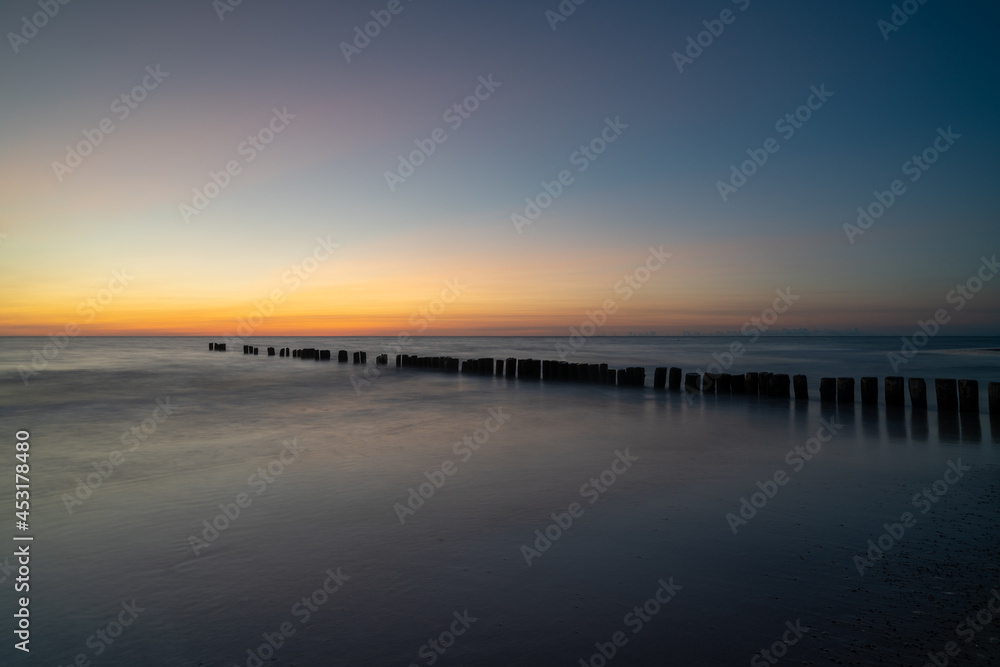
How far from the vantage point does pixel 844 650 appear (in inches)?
128

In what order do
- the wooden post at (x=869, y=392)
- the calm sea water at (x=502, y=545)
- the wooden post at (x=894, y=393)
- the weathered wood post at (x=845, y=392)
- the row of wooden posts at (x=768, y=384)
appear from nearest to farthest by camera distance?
the calm sea water at (x=502, y=545)
the row of wooden posts at (x=768, y=384)
the wooden post at (x=894, y=393)
the wooden post at (x=869, y=392)
the weathered wood post at (x=845, y=392)

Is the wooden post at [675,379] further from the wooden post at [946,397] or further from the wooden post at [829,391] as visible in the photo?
the wooden post at [946,397]

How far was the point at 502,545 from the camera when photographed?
16.5ft

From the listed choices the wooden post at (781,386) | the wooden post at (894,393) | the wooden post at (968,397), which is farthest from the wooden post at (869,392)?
the wooden post at (781,386)

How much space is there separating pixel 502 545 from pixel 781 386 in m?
13.2

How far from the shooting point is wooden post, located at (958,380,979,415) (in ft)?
39.4

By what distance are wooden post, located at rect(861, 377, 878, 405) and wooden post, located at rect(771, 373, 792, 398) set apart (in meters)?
2.00

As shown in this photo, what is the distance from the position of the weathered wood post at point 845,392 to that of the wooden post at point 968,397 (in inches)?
82.6

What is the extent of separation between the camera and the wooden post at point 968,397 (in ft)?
39.4

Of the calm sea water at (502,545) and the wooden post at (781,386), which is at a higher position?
the wooden post at (781,386)

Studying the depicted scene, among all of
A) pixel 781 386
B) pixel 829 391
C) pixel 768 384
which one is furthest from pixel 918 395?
pixel 768 384

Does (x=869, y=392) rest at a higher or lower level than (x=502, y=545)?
higher

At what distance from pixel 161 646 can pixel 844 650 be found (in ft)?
12.7

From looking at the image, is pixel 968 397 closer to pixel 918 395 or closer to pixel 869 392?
pixel 918 395
